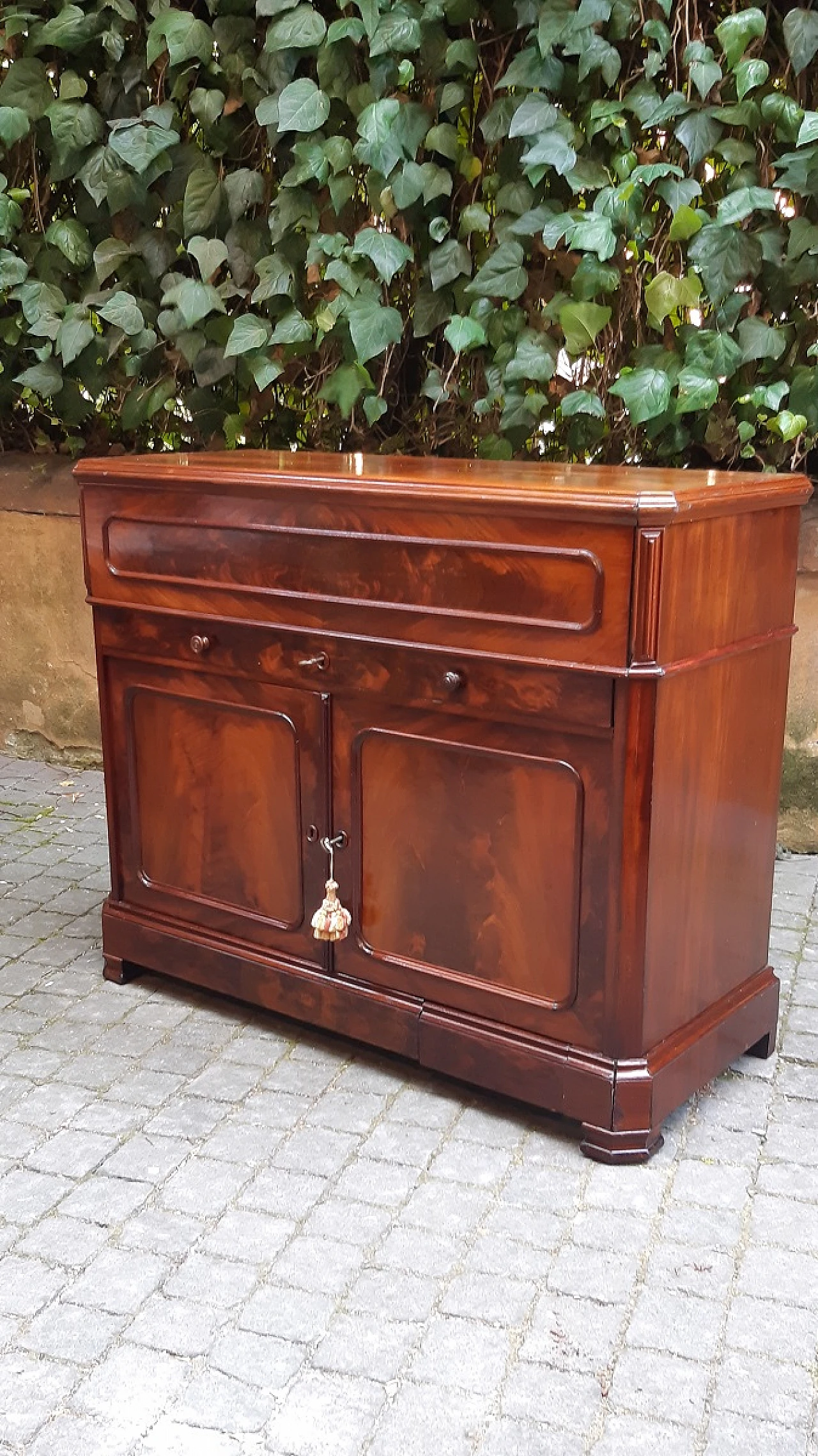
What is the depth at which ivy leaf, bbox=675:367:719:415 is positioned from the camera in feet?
10.9

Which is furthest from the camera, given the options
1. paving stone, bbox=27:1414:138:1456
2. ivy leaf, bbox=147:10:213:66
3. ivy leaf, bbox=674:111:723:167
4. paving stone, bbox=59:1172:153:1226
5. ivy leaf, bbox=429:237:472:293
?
ivy leaf, bbox=147:10:213:66

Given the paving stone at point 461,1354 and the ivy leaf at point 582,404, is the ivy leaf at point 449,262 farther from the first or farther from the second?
the paving stone at point 461,1354

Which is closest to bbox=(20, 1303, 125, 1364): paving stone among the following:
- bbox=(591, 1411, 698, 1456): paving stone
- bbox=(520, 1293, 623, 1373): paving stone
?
bbox=(520, 1293, 623, 1373): paving stone

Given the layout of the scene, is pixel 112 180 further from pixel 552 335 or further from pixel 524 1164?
pixel 524 1164

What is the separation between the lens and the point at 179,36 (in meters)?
3.65

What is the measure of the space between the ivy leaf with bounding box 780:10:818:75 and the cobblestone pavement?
2.32 m

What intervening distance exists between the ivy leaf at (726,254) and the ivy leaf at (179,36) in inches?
62.1

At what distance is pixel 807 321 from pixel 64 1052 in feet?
8.56

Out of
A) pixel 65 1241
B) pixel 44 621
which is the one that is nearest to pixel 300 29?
pixel 44 621

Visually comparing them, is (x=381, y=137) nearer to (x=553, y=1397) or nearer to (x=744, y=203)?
(x=744, y=203)

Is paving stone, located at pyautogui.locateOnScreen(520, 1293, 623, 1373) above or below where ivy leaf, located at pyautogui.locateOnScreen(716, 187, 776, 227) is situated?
below

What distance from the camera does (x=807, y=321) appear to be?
133 inches

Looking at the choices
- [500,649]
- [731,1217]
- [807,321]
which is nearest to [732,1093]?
[731,1217]

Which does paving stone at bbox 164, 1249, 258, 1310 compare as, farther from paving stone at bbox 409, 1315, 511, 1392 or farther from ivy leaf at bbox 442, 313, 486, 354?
ivy leaf at bbox 442, 313, 486, 354
